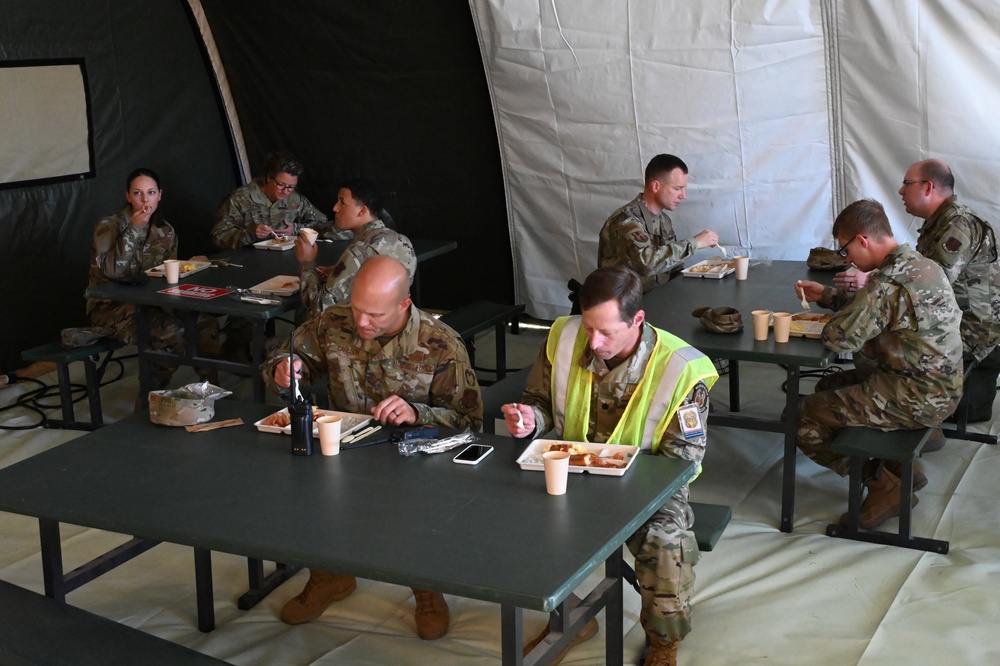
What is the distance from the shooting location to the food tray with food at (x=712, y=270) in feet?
20.0

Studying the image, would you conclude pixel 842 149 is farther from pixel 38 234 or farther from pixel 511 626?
pixel 38 234

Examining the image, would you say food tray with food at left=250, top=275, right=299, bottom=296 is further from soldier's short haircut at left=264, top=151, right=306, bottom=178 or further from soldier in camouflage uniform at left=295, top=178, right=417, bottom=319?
soldier's short haircut at left=264, top=151, right=306, bottom=178

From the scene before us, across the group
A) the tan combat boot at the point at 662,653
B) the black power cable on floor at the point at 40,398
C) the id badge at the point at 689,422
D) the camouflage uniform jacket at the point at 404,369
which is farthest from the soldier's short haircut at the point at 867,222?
the black power cable on floor at the point at 40,398

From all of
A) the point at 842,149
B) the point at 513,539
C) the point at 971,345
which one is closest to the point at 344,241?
the point at 842,149

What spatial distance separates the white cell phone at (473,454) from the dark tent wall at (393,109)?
491 cm

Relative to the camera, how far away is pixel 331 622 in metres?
4.26

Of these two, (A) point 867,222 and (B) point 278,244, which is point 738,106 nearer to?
(A) point 867,222

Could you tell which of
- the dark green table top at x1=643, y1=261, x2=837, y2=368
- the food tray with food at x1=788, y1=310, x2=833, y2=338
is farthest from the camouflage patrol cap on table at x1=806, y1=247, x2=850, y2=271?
the food tray with food at x1=788, y1=310, x2=833, y2=338

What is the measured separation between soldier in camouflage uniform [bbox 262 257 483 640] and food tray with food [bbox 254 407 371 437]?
0.23 feet

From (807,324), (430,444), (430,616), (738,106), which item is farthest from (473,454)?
(738,106)

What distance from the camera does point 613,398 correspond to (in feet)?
12.3

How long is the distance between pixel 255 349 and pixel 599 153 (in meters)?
2.88

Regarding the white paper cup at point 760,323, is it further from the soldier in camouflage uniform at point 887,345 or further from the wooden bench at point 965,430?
the wooden bench at point 965,430

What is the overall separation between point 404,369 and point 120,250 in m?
3.16
